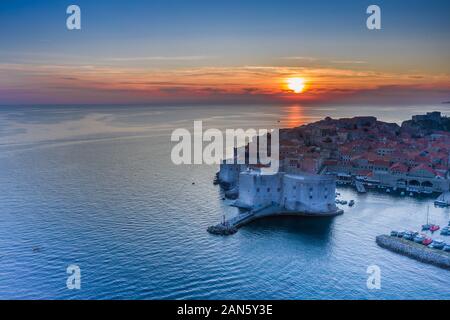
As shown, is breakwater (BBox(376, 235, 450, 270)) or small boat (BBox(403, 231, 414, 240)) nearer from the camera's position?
breakwater (BBox(376, 235, 450, 270))

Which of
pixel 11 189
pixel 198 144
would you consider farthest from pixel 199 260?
pixel 198 144

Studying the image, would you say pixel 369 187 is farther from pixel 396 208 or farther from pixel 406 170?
pixel 396 208

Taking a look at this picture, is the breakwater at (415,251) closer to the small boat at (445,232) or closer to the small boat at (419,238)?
the small boat at (419,238)

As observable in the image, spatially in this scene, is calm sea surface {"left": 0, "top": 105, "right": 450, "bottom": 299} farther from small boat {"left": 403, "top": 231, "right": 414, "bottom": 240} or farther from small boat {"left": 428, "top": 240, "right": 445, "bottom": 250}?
small boat {"left": 428, "top": 240, "right": 445, "bottom": 250}

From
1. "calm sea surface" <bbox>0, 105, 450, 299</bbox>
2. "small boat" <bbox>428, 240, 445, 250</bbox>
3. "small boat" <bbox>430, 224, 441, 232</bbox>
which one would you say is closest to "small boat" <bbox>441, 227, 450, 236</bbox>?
"small boat" <bbox>430, 224, 441, 232</bbox>

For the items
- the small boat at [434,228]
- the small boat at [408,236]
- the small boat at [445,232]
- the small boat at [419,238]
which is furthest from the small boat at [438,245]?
the small boat at [434,228]
